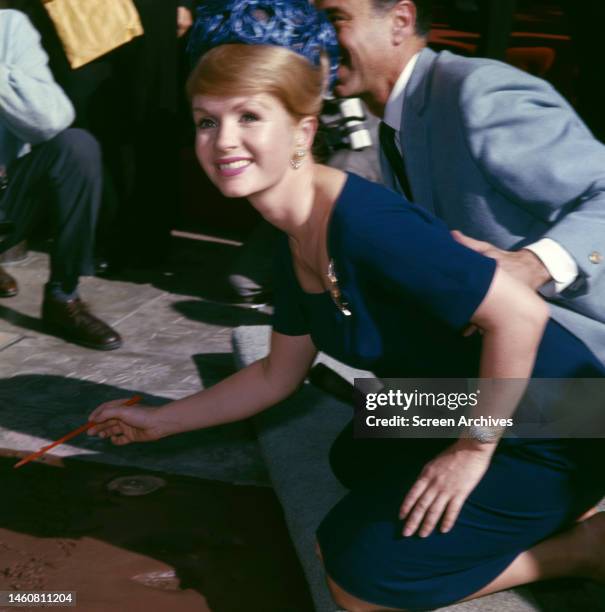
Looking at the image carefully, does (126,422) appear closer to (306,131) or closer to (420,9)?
(306,131)

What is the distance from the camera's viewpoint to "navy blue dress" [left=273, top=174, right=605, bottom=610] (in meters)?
1.60

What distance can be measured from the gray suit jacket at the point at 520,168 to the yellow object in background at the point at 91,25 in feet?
6.17

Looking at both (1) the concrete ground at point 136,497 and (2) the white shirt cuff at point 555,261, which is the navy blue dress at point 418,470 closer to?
(2) the white shirt cuff at point 555,261

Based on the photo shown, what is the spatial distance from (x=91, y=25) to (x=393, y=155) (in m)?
1.75

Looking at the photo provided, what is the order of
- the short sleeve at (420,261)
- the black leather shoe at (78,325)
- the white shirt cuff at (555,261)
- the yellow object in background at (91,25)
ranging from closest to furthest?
1. the short sleeve at (420,261)
2. the white shirt cuff at (555,261)
3. the black leather shoe at (78,325)
4. the yellow object in background at (91,25)

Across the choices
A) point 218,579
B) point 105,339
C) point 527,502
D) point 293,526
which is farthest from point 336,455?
point 105,339

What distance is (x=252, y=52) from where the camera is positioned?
1.54 metres

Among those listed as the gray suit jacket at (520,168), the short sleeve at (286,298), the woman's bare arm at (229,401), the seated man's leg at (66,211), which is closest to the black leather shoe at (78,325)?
the seated man's leg at (66,211)

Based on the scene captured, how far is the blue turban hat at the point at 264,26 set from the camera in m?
1.54

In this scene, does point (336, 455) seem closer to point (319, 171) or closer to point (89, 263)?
point (319, 171)

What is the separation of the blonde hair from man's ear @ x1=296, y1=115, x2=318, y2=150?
1 centimetres

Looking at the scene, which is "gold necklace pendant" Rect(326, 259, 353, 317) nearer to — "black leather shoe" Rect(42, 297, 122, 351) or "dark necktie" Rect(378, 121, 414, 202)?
"dark necktie" Rect(378, 121, 414, 202)

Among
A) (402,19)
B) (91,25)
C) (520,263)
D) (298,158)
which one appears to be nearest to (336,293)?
(298,158)

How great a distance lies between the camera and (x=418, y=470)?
1.77m
